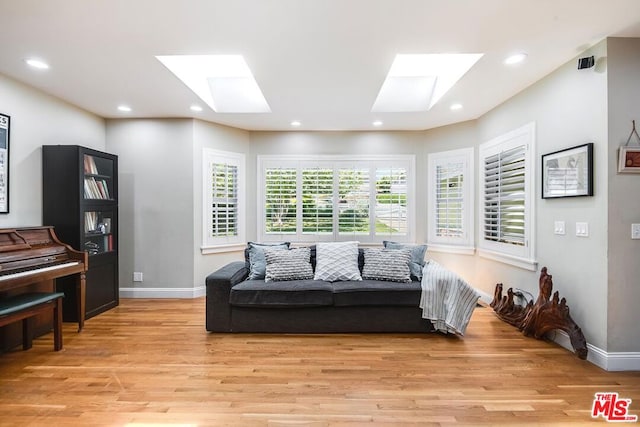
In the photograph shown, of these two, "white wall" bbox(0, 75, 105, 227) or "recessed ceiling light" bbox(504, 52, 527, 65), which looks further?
"white wall" bbox(0, 75, 105, 227)

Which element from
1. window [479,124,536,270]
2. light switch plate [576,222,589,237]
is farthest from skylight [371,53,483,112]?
light switch plate [576,222,589,237]

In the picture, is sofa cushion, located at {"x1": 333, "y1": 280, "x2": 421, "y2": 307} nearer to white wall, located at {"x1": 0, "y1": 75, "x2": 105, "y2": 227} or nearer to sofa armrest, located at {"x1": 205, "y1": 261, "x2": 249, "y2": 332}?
sofa armrest, located at {"x1": 205, "y1": 261, "x2": 249, "y2": 332}

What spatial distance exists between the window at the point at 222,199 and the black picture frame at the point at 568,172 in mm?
4062

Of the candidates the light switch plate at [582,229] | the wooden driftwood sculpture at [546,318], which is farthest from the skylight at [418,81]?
the wooden driftwood sculpture at [546,318]

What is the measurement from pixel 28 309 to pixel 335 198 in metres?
3.88

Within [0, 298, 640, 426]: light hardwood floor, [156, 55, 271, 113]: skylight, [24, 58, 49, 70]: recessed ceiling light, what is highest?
[156, 55, 271, 113]: skylight

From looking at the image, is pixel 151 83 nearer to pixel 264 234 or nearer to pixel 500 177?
pixel 264 234

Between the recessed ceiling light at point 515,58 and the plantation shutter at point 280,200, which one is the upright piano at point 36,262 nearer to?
the plantation shutter at point 280,200

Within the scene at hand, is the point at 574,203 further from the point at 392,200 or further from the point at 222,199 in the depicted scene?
the point at 222,199

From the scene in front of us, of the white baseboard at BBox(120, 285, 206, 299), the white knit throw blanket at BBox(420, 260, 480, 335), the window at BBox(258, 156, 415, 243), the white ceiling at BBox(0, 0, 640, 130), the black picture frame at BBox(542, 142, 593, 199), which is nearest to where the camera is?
the white ceiling at BBox(0, 0, 640, 130)

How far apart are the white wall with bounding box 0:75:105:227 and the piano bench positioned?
97 centimetres

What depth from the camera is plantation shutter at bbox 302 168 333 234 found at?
17.3 ft

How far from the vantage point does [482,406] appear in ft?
6.90

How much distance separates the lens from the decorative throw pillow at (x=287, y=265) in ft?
11.7
